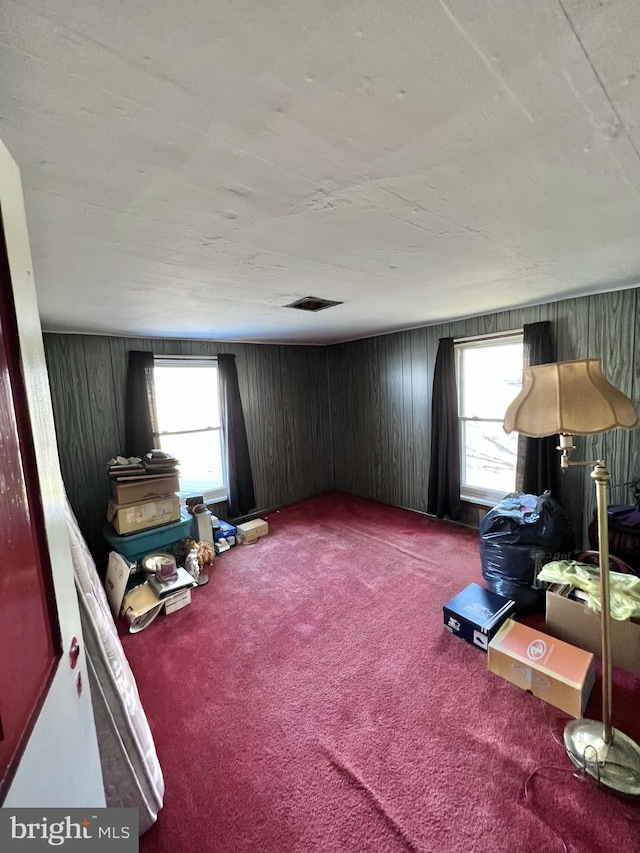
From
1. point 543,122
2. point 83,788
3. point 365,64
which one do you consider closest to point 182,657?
point 83,788

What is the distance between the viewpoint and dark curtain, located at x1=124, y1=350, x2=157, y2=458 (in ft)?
11.0

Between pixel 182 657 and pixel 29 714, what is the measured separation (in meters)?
1.85

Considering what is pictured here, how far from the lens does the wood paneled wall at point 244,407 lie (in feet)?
10.1

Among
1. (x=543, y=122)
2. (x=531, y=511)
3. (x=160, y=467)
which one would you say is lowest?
(x=531, y=511)

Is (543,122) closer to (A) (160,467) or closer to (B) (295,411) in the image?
(A) (160,467)

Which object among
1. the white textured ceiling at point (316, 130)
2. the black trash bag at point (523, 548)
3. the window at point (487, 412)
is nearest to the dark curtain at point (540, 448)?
the window at point (487, 412)

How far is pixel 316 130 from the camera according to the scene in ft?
2.57

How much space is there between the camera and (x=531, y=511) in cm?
256

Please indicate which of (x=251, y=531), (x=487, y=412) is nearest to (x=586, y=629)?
(x=487, y=412)

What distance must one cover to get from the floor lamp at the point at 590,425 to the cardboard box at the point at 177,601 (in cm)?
237

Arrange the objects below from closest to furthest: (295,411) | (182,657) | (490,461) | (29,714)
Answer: (29,714) < (182,657) < (490,461) < (295,411)

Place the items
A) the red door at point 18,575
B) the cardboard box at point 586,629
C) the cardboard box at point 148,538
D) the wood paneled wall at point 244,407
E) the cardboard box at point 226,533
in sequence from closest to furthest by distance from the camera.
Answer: the red door at point 18,575 < the cardboard box at point 586,629 < the cardboard box at point 148,538 < the wood paneled wall at point 244,407 < the cardboard box at point 226,533

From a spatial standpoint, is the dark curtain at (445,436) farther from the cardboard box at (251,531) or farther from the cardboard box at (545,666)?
the cardboard box at (251,531)

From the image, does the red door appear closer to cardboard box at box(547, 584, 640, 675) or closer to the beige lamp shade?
the beige lamp shade
